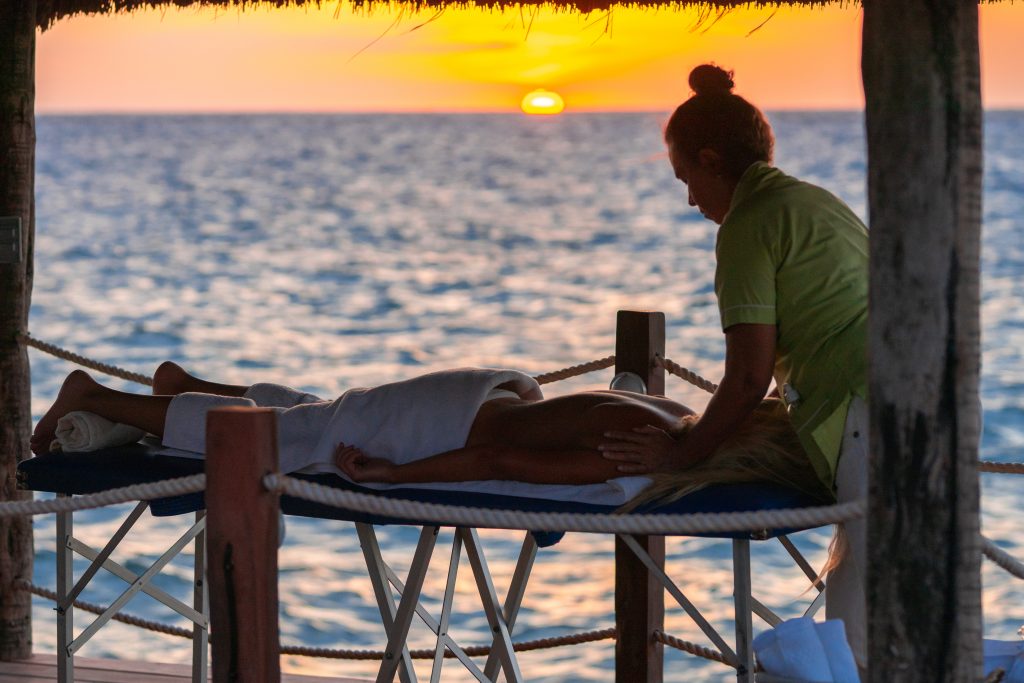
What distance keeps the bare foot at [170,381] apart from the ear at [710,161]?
1.43 meters

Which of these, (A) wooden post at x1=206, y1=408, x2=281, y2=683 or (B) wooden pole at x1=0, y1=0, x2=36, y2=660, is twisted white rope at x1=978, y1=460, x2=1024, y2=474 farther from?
(B) wooden pole at x1=0, y1=0, x2=36, y2=660

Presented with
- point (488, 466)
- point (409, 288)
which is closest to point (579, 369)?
point (488, 466)

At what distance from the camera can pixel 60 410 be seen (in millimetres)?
3146

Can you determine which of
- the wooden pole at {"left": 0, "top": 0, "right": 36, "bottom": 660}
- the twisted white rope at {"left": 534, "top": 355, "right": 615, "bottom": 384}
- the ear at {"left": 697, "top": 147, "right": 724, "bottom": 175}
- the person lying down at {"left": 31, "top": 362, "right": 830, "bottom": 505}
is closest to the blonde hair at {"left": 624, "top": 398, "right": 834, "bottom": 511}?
the person lying down at {"left": 31, "top": 362, "right": 830, "bottom": 505}

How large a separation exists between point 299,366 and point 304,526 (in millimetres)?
4882

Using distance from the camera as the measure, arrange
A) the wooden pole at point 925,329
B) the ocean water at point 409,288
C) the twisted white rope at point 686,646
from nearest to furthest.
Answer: the wooden pole at point 925,329, the twisted white rope at point 686,646, the ocean water at point 409,288

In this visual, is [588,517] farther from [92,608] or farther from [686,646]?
[92,608]

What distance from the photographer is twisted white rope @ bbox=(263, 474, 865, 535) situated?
6.79 feet

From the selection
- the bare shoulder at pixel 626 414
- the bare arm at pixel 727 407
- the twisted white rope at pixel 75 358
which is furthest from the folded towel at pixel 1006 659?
the twisted white rope at pixel 75 358

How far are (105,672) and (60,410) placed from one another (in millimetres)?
860

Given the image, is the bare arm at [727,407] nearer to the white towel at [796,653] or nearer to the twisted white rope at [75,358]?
the white towel at [796,653]

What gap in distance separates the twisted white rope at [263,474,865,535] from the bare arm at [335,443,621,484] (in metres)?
0.45

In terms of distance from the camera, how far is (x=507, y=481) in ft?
8.89

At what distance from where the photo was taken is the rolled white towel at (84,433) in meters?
3.03
